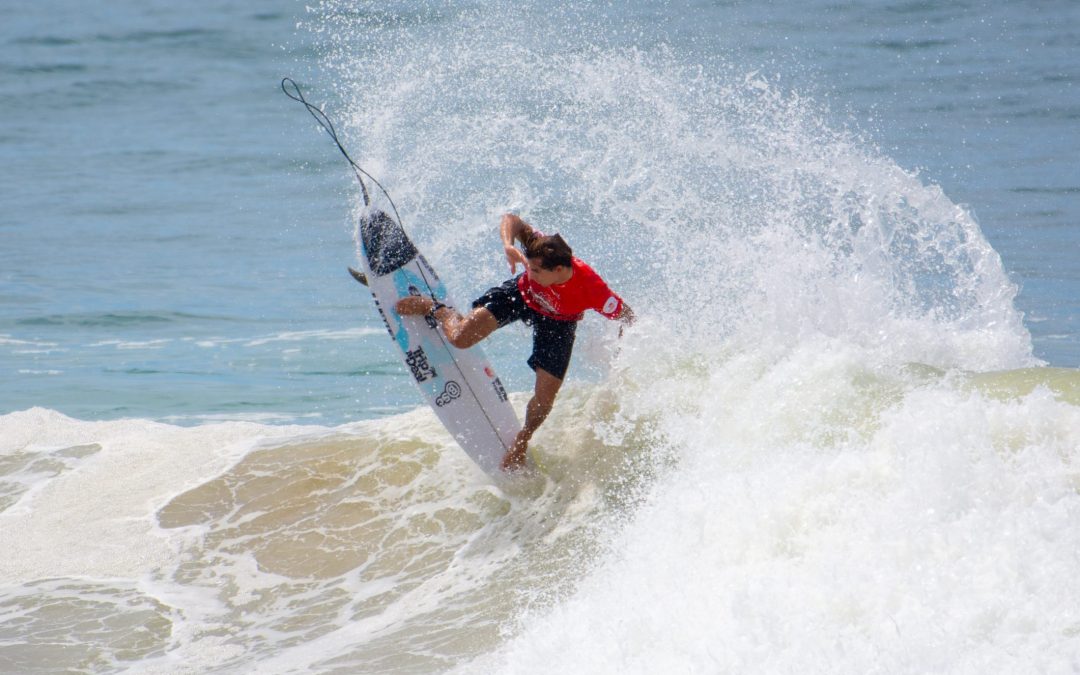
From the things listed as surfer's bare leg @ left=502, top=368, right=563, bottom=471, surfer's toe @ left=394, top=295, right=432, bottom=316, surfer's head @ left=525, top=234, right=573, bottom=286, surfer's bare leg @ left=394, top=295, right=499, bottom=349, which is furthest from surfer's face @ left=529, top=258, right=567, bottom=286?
surfer's toe @ left=394, top=295, right=432, bottom=316

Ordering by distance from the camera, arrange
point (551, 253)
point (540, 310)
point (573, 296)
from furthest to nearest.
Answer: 1. point (540, 310)
2. point (573, 296)
3. point (551, 253)

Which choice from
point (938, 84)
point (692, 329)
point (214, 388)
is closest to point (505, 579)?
point (692, 329)

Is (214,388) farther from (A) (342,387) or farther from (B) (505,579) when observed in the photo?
(B) (505,579)

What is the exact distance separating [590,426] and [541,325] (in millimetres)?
993

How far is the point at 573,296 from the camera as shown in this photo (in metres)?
6.41

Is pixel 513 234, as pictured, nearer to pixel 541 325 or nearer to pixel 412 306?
pixel 541 325

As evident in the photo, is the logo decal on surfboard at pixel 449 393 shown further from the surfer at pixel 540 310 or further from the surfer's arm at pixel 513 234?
the surfer's arm at pixel 513 234

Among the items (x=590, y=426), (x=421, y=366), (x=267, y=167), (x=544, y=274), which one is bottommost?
(x=267, y=167)

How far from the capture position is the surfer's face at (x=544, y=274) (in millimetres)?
6188

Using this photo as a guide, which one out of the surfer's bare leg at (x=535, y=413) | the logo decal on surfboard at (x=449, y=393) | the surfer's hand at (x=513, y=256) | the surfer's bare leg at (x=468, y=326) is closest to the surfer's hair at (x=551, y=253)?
the surfer's hand at (x=513, y=256)

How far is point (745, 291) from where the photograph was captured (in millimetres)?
7578

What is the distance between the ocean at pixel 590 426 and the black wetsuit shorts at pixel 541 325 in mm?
747

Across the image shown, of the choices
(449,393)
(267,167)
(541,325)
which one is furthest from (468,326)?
(267,167)

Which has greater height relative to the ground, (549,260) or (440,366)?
(549,260)
